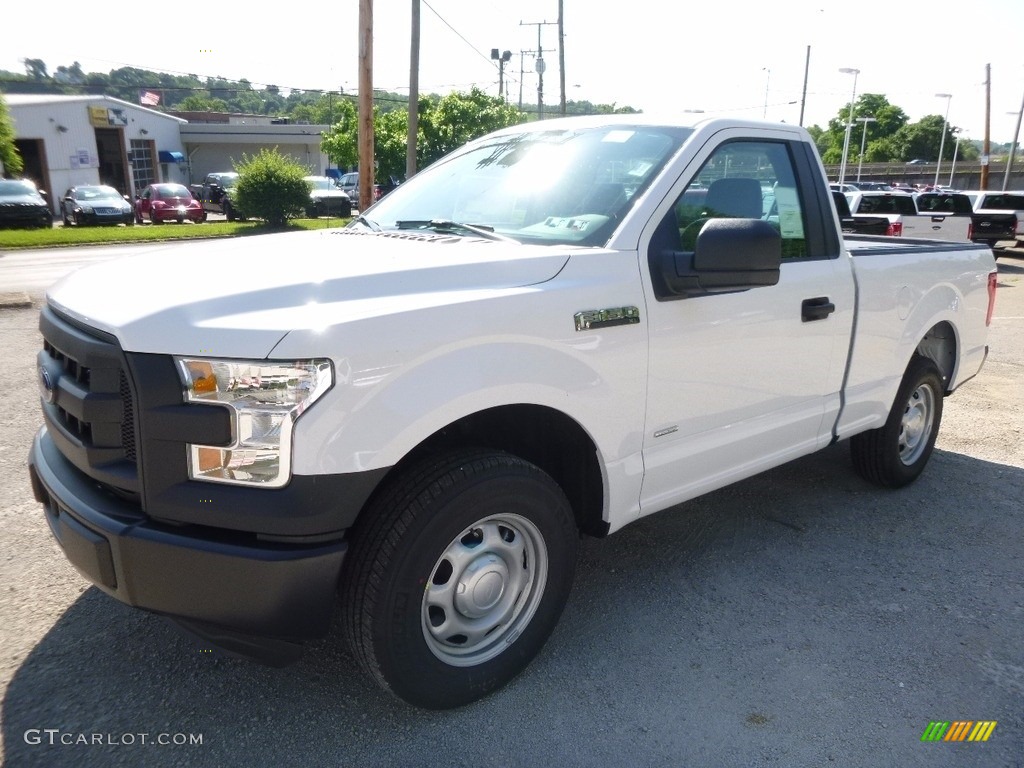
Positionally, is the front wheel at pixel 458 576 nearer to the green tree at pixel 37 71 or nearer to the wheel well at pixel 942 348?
the wheel well at pixel 942 348

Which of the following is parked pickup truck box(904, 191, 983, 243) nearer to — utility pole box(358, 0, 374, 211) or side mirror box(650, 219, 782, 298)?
utility pole box(358, 0, 374, 211)

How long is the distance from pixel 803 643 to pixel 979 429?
394 centimetres

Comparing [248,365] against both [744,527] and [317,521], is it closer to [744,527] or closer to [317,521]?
[317,521]

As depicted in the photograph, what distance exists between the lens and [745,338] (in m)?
3.38

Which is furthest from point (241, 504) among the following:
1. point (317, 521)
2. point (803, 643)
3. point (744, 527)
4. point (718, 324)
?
point (744, 527)

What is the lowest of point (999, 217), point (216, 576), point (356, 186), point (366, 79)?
point (216, 576)

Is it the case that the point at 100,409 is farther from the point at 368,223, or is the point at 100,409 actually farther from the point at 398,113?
the point at 398,113

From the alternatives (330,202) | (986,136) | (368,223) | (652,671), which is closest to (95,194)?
(330,202)

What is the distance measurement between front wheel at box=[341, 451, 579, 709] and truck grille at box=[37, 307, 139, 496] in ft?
2.32

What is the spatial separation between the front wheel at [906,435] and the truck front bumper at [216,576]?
3.55m

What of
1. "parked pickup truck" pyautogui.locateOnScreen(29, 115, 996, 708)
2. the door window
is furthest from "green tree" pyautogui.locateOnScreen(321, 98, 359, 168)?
the door window

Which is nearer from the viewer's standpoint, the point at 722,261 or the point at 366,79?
the point at 722,261

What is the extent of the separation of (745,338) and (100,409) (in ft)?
7.88

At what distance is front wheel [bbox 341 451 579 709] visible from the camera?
7.89 feet
